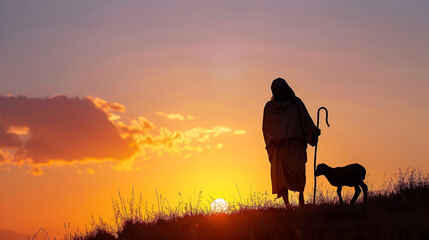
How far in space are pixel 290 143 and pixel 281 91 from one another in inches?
50.2

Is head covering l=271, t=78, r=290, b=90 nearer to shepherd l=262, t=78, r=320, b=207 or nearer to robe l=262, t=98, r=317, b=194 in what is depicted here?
shepherd l=262, t=78, r=320, b=207

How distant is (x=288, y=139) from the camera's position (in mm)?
11914

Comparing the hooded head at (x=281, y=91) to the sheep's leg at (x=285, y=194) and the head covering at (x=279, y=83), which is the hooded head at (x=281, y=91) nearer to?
the head covering at (x=279, y=83)

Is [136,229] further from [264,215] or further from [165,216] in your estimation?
[264,215]

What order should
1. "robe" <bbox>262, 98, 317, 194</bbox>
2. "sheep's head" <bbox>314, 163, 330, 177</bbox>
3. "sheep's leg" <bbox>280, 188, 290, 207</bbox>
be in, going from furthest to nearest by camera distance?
"sheep's leg" <bbox>280, 188, 290, 207</bbox>, "robe" <bbox>262, 98, 317, 194</bbox>, "sheep's head" <bbox>314, 163, 330, 177</bbox>

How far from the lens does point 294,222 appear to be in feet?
27.3

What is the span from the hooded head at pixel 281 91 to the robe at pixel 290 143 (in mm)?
138

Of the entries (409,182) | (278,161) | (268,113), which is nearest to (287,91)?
(268,113)

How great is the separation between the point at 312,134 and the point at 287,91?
1204mm

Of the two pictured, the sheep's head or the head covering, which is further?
the head covering

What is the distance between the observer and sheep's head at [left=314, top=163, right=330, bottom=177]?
37.3 ft

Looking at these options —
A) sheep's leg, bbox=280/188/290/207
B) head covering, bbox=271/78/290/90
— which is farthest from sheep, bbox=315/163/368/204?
head covering, bbox=271/78/290/90

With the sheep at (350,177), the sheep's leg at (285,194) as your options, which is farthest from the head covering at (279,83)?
the sheep's leg at (285,194)

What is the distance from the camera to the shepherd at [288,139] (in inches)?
464
